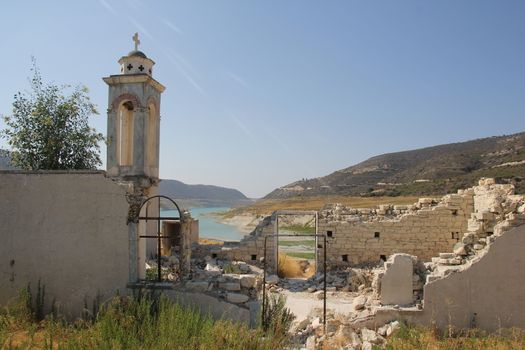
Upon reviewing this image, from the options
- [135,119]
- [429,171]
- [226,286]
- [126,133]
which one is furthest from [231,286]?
[429,171]

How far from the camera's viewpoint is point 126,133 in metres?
13.6

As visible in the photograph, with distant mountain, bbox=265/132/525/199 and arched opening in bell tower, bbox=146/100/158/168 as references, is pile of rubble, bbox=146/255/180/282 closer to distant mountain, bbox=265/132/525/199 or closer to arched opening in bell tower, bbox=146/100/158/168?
arched opening in bell tower, bbox=146/100/158/168

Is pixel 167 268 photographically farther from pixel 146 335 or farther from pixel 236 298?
pixel 146 335

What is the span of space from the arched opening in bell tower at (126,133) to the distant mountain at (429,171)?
88.2 feet

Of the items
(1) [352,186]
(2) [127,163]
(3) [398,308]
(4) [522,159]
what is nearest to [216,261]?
(2) [127,163]

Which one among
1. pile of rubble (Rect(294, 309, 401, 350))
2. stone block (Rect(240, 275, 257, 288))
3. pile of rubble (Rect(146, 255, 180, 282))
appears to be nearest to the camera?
pile of rubble (Rect(294, 309, 401, 350))

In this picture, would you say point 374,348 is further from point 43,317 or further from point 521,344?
point 43,317

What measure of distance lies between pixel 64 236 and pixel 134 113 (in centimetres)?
494

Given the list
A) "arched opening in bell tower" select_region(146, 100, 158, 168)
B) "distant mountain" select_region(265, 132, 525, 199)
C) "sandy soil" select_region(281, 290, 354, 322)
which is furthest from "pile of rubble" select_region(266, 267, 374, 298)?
"distant mountain" select_region(265, 132, 525, 199)

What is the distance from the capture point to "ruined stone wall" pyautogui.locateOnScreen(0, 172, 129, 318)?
8812mm

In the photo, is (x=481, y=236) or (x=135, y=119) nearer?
(x=481, y=236)

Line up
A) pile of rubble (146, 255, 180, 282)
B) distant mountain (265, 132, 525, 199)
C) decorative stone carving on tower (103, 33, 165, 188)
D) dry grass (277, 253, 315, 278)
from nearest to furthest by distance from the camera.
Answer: pile of rubble (146, 255, 180, 282), decorative stone carving on tower (103, 33, 165, 188), dry grass (277, 253, 315, 278), distant mountain (265, 132, 525, 199)

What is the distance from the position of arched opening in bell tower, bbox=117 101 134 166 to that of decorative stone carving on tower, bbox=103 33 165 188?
59 mm

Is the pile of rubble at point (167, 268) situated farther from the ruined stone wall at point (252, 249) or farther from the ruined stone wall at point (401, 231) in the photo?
the ruined stone wall at point (401, 231)
